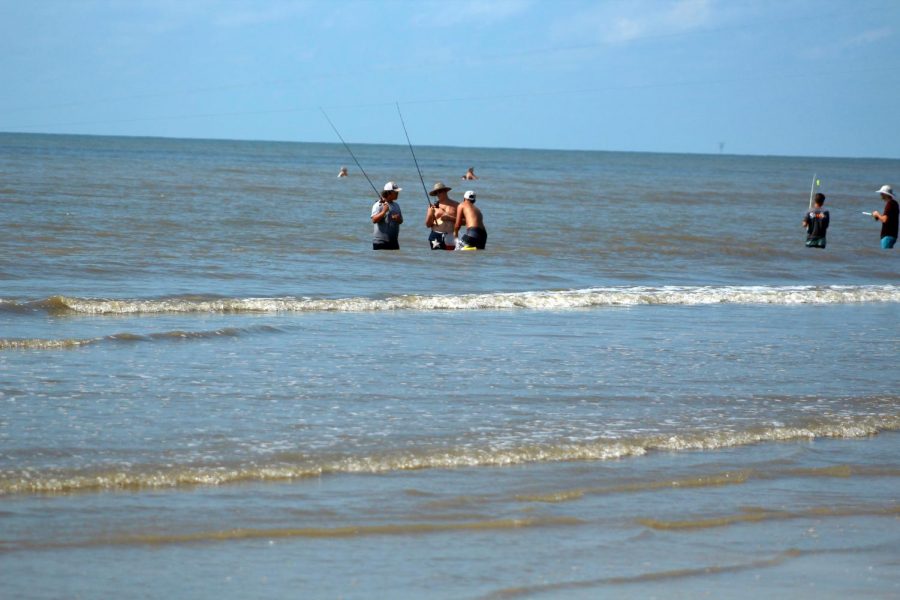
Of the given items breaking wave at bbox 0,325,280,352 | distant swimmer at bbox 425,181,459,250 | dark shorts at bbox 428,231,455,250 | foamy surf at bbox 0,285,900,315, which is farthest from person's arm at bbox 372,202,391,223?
breaking wave at bbox 0,325,280,352

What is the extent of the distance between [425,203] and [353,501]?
1292 inches

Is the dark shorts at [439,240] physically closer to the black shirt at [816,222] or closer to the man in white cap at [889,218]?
the man in white cap at [889,218]

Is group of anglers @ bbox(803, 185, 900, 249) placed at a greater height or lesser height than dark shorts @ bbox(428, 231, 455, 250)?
greater

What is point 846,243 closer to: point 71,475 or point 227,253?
point 227,253

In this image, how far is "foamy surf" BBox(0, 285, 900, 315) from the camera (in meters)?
12.1

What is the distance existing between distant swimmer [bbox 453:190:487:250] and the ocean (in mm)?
2522

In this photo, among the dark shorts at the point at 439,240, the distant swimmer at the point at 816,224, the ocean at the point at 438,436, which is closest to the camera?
the ocean at the point at 438,436

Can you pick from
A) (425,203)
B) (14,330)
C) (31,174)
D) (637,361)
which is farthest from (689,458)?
(31,174)

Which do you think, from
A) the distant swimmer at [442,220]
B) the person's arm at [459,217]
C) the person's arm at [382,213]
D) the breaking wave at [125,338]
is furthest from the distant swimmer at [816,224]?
the breaking wave at [125,338]

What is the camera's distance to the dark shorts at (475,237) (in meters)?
19.0

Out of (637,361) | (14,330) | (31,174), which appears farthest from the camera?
(31,174)

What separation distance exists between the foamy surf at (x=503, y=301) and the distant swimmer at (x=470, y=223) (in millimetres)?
3911

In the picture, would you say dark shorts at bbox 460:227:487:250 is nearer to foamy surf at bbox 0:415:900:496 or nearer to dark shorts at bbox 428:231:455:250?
dark shorts at bbox 428:231:455:250

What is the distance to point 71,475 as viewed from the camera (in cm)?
564
